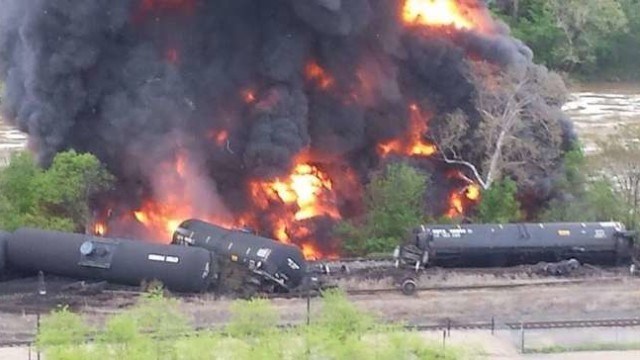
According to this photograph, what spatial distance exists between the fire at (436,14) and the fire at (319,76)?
4273 mm

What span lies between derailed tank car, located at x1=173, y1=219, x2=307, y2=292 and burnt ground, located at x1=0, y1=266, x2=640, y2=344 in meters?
0.87

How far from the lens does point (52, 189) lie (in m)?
42.0

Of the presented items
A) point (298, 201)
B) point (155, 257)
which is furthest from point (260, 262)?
point (298, 201)

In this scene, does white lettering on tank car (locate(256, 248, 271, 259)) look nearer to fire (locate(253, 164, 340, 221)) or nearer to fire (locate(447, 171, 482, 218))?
fire (locate(253, 164, 340, 221))

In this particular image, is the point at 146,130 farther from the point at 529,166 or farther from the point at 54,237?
the point at 529,166

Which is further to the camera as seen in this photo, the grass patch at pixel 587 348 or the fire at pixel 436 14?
the fire at pixel 436 14

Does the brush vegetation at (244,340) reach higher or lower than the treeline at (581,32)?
lower

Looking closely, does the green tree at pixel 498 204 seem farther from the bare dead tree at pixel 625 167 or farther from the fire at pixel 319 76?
the fire at pixel 319 76

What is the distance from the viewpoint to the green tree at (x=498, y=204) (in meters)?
45.1

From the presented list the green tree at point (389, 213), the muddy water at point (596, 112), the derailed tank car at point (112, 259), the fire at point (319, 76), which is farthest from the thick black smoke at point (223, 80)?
the muddy water at point (596, 112)

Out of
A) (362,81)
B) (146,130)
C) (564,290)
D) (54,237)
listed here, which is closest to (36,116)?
(146,130)

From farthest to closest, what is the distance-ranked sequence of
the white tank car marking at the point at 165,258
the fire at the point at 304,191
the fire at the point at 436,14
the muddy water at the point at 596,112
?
the muddy water at the point at 596,112 → the fire at the point at 436,14 → the fire at the point at 304,191 → the white tank car marking at the point at 165,258

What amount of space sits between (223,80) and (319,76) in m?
4.02

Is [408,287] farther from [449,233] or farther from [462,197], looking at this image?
[462,197]
